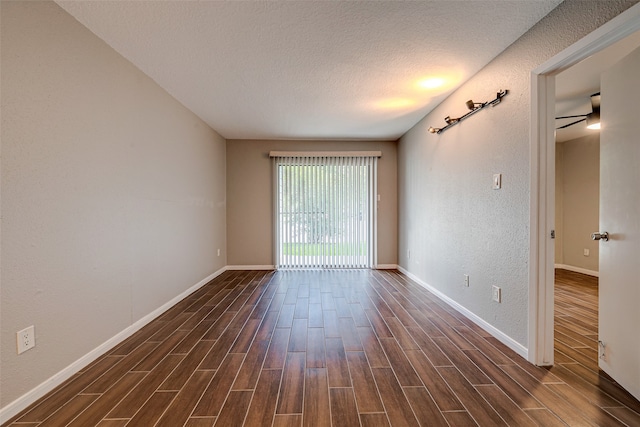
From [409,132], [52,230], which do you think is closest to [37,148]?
[52,230]

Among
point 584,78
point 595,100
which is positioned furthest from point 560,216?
point 584,78

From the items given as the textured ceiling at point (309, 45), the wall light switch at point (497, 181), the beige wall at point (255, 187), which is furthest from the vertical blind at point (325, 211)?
the wall light switch at point (497, 181)

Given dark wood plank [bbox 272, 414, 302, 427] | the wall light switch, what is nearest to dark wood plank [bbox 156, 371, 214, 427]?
dark wood plank [bbox 272, 414, 302, 427]

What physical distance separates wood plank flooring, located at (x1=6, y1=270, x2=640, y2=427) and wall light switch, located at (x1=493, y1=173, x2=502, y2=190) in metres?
1.23

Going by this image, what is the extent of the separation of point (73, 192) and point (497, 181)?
307cm

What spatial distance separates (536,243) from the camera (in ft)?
5.95

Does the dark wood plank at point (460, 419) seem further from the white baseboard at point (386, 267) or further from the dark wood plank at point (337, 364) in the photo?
the white baseboard at point (386, 267)

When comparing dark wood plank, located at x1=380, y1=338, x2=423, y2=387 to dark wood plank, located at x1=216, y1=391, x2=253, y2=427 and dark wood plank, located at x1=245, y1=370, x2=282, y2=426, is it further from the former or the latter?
dark wood plank, located at x1=216, y1=391, x2=253, y2=427

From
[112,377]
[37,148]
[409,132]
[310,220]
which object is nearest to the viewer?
[37,148]

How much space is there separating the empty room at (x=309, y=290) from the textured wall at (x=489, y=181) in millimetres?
19

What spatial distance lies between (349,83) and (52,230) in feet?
8.56

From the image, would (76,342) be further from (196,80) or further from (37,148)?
(196,80)

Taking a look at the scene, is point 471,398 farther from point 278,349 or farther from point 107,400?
point 107,400

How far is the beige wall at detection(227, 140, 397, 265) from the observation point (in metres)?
4.86
